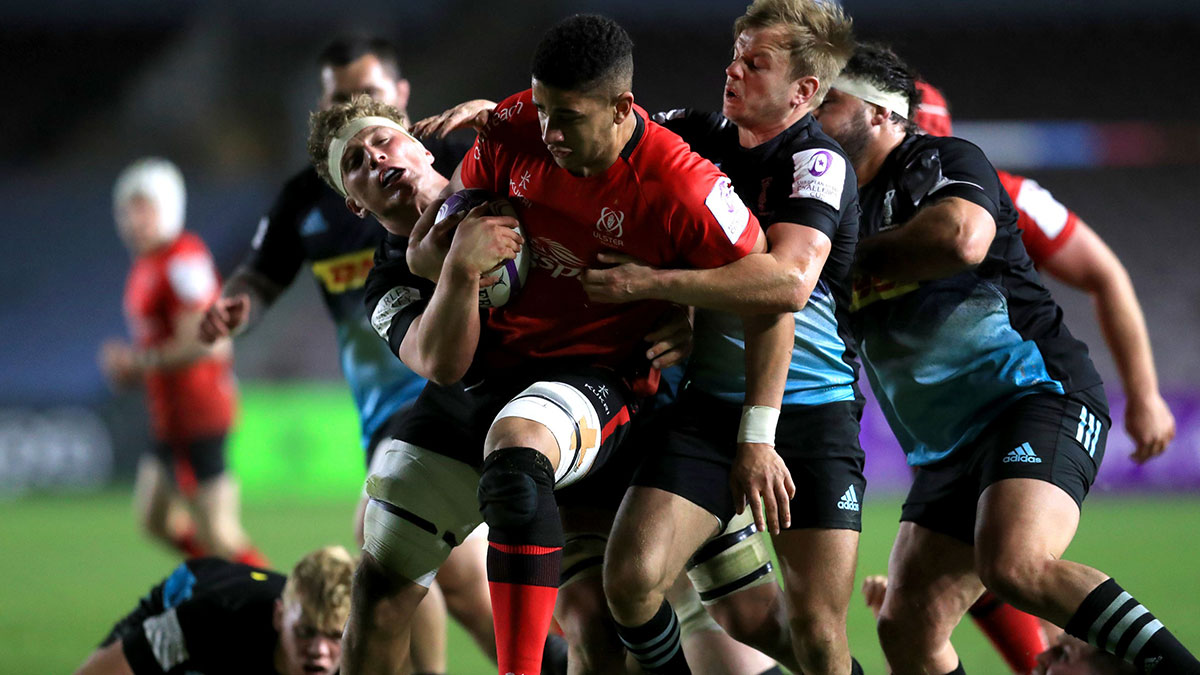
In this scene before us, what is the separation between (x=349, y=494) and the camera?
45.6 feet

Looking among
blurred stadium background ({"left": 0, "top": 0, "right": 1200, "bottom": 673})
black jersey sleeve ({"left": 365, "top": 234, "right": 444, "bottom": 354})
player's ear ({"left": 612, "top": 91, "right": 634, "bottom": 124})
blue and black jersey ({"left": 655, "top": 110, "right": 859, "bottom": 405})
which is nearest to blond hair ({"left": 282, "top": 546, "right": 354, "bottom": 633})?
black jersey sleeve ({"left": 365, "top": 234, "right": 444, "bottom": 354})

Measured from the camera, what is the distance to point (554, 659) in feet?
13.5

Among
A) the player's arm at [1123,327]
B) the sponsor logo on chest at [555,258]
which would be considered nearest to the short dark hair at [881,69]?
the player's arm at [1123,327]

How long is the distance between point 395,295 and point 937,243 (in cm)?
148

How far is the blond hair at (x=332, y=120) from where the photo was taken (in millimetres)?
3945

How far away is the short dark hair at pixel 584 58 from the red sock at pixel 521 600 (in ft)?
3.61

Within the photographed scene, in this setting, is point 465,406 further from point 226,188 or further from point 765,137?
point 226,188

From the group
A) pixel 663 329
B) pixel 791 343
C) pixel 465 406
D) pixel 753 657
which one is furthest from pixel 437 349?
pixel 753 657

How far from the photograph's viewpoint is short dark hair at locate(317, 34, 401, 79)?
530cm

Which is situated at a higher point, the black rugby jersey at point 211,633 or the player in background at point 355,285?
the player in background at point 355,285

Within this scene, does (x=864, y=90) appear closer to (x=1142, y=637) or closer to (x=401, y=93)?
(x=1142, y=637)

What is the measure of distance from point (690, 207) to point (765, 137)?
542mm

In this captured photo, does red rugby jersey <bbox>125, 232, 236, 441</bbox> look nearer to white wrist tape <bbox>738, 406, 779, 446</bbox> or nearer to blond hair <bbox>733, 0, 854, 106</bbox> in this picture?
blond hair <bbox>733, 0, 854, 106</bbox>

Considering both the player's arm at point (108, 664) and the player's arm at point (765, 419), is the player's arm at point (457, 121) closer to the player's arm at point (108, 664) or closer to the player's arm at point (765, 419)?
the player's arm at point (765, 419)
